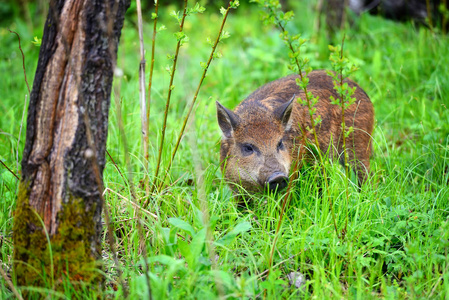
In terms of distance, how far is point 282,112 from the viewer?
4.36 meters

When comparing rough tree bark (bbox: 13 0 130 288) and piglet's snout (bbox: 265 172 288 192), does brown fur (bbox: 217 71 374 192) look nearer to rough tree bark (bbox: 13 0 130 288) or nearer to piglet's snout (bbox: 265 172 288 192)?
piglet's snout (bbox: 265 172 288 192)

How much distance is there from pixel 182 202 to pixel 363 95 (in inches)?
94.5

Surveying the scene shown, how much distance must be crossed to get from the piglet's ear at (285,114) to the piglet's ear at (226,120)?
15.7 inches

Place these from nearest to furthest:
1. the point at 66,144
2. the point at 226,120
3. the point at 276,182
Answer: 1. the point at 66,144
2. the point at 276,182
3. the point at 226,120

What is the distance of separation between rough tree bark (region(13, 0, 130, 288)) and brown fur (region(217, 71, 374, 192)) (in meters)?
1.68

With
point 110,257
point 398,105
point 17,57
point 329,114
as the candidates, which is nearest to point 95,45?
point 110,257

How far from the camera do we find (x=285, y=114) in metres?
4.38

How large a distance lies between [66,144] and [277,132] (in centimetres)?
232

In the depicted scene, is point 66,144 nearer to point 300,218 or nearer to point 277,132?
point 300,218

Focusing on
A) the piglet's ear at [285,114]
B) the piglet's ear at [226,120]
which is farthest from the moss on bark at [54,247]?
the piglet's ear at [285,114]

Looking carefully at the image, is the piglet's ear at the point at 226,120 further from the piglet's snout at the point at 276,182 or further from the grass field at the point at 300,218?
the piglet's snout at the point at 276,182

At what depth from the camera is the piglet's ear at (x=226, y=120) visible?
4.36 m

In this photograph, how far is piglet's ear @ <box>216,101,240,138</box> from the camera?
172 inches

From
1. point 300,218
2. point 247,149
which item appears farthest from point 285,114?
point 300,218
